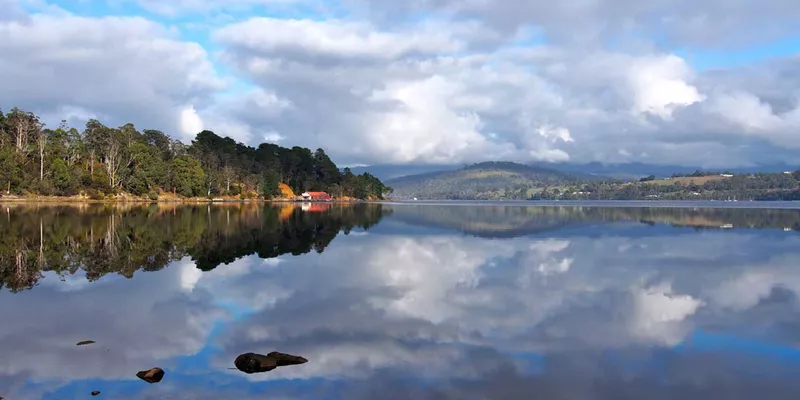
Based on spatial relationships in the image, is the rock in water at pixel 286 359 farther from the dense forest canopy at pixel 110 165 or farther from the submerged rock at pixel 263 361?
the dense forest canopy at pixel 110 165

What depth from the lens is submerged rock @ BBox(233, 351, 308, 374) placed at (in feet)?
38.4

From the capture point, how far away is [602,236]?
46.5 m

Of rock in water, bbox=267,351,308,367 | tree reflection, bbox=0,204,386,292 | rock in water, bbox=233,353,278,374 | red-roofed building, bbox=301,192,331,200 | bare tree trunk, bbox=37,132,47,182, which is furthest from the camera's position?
red-roofed building, bbox=301,192,331,200

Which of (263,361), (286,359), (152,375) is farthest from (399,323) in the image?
(152,375)

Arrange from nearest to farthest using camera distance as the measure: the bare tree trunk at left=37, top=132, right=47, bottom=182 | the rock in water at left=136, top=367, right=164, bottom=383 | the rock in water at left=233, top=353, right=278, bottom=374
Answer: the rock in water at left=136, top=367, right=164, bottom=383 → the rock in water at left=233, top=353, right=278, bottom=374 → the bare tree trunk at left=37, top=132, right=47, bottom=182

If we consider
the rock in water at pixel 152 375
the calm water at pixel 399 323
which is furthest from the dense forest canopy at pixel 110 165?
the rock in water at pixel 152 375

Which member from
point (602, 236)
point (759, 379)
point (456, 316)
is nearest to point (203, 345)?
point (456, 316)

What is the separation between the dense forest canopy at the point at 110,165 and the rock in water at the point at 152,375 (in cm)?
10789

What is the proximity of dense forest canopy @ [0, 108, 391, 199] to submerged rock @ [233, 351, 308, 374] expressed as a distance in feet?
356

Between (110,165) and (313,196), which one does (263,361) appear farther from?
(313,196)

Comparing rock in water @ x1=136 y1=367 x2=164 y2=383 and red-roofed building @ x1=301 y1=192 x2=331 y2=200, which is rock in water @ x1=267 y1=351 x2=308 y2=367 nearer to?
rock in water @ x1=136 y1=367 x2=164 y2=383

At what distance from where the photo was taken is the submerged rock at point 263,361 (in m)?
11.7

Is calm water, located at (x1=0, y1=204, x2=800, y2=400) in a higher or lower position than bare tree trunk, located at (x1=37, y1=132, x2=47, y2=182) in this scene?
lower

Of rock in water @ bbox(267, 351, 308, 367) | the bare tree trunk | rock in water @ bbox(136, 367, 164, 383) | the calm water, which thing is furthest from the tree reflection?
the bare tree trunk
